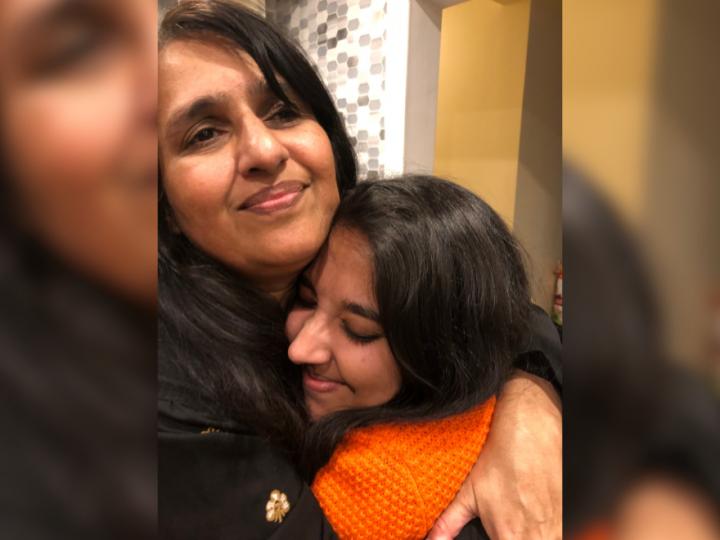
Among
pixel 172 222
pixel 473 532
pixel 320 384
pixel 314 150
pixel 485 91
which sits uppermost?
pixel 485 91

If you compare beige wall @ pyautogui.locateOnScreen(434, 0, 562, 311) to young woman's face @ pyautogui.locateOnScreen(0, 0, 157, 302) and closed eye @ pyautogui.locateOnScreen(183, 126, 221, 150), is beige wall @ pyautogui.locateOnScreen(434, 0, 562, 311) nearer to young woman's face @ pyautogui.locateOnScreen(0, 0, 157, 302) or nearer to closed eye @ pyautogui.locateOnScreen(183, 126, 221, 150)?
closed eye @ pyautogui.locateOnScreen(183, 126, 221, 150)

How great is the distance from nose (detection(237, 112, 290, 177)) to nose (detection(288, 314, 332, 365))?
0.28 metres

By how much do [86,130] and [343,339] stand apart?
717mm

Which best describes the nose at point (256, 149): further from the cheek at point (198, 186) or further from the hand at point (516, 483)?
the hand at point (516, 483)

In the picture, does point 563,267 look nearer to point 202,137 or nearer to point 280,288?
point 202,137

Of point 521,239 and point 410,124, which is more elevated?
point 410,124

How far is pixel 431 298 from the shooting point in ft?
2.72

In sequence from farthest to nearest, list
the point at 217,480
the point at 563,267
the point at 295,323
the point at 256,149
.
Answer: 1. the point at 295,323
2. the point at 256,149
3. the point at 217,480
4. the point at 563,267

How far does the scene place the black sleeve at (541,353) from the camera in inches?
38.8

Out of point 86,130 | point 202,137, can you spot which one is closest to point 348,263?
point 202,137

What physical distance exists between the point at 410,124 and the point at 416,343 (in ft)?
1.45

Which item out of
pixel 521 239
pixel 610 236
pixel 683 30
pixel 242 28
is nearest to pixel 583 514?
pixel 610 236

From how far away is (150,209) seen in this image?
171mm

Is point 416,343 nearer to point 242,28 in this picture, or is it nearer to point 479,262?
point 479,262
